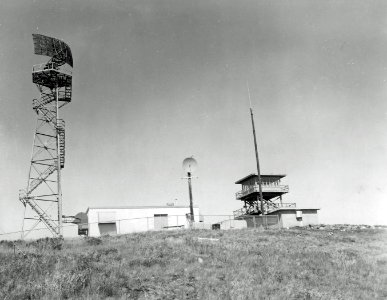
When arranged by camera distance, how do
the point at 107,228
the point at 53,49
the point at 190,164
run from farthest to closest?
the point at 53,49 < the point at 107,228 < the point at 190,164

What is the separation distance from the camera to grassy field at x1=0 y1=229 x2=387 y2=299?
10312 mm

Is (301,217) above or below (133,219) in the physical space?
below

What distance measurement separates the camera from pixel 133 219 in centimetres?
4003

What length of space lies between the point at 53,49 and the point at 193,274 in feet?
110

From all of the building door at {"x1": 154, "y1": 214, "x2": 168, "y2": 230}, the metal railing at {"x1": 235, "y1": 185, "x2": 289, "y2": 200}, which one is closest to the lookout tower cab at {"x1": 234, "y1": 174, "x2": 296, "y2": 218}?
the metal railing at {"x1": 235, "y1": 185, "x2": 289, "y2": 200}

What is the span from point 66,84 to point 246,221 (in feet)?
76.4

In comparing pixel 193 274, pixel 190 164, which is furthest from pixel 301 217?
pixel 193 274

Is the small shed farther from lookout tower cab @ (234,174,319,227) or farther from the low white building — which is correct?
the low white building

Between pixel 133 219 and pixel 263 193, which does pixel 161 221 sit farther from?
pixel 263 193

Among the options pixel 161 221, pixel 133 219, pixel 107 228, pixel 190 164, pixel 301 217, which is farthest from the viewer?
pixel 301 217

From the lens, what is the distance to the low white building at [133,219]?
39.0m

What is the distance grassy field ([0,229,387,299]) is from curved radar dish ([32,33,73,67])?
1051 inches

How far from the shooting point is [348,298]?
11438 mm

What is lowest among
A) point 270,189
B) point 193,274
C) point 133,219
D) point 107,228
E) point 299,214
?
point 193,274
